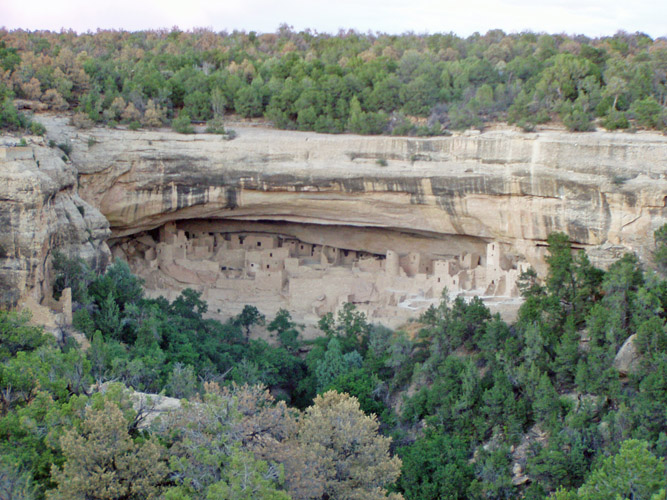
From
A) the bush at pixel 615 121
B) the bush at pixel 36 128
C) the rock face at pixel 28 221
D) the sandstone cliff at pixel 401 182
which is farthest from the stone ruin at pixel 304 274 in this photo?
the bush at pixel 36 128

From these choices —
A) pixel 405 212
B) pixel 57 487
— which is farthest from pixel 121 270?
pixel 57 487

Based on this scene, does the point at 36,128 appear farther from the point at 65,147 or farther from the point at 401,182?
the point at 401,182

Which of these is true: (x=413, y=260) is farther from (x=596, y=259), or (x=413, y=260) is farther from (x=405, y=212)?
(x=596, y=259)

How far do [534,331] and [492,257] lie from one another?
4.06m

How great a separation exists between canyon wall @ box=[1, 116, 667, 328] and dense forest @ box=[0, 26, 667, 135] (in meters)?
0.96

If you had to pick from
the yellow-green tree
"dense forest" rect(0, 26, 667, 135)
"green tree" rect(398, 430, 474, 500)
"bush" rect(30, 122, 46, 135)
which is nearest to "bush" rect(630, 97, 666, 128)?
"dense forest" rect(0, 26, 667, 135)

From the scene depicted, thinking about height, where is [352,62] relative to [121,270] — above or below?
above

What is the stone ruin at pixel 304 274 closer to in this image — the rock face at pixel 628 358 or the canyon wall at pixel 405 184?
the canyon wall at pixel 405 184

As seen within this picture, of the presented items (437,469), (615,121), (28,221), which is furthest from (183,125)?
(437,469)

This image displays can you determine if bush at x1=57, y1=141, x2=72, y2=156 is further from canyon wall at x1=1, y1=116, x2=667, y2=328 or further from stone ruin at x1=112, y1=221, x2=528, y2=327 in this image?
stone ruin at x1=112, y1=221, x2=528, y2=327

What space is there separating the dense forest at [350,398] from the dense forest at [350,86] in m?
3.85

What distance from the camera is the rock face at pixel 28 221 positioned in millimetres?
15305

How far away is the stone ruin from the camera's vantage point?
19578mm

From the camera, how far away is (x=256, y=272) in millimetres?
20922
